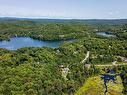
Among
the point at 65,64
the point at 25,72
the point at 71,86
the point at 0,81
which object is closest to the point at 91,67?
the point at 65,64

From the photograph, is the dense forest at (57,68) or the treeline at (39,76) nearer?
the treeline at (39,76)

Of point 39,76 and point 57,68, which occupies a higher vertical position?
point 39,76

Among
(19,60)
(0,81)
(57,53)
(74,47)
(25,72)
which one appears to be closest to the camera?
(0,81)

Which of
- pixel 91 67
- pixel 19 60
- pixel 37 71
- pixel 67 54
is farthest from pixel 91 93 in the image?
pixel 67 54

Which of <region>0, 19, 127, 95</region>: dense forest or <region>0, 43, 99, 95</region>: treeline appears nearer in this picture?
<region>0, 43, 99, 95</region>: treeline

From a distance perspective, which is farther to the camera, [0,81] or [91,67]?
[91,67]

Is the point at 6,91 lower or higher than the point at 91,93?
higher

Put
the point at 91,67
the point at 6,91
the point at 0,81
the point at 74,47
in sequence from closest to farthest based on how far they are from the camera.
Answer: the point at 6,91 → the point at 0,81 → the point at 91,67 → the point at 74,47

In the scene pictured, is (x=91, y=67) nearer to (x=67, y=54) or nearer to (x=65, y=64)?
(x=65, y=64)

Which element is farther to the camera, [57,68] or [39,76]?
[57,68]

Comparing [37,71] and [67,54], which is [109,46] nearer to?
[67,54]
